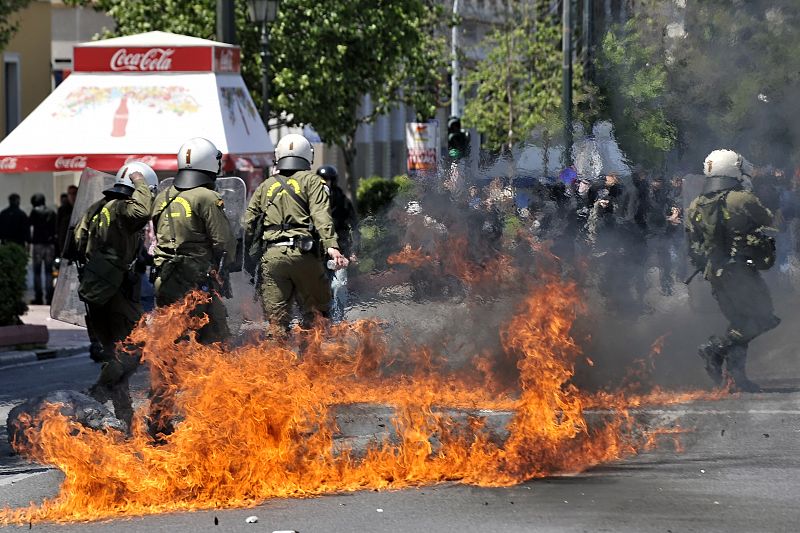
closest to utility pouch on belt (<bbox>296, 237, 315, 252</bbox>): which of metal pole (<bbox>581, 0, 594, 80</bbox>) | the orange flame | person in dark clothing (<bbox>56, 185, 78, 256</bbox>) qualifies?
the orange flame

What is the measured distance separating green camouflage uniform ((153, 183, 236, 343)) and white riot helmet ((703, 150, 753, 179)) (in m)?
3.50

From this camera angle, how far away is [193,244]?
873 centimetres

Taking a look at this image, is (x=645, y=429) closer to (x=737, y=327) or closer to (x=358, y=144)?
(x=737, y=327)

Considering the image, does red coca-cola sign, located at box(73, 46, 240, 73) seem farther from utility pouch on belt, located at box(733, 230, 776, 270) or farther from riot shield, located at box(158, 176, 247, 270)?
utility pouch on belt, located at box(733, 230, 776, 270)

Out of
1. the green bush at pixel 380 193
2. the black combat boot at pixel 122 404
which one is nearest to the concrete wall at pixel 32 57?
the green bush at pixel 380 193

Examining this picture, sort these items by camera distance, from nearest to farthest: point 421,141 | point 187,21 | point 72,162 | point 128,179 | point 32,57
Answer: point 128,179
point 72,162
point 187,21
point 421,141
point 32,57

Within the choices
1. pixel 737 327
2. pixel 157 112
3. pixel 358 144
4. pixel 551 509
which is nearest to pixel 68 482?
pixel 551 509

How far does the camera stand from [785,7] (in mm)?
10047

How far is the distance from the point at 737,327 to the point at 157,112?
27.4 ft

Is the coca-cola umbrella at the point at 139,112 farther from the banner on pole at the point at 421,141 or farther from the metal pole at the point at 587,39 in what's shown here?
the banner on pole at the point at 421,141

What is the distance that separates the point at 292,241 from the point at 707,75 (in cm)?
290

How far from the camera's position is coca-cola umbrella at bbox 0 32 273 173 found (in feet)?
55.2

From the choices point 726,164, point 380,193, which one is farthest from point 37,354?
point 380,193

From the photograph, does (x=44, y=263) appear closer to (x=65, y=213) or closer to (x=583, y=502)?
(x=65, y=213)
